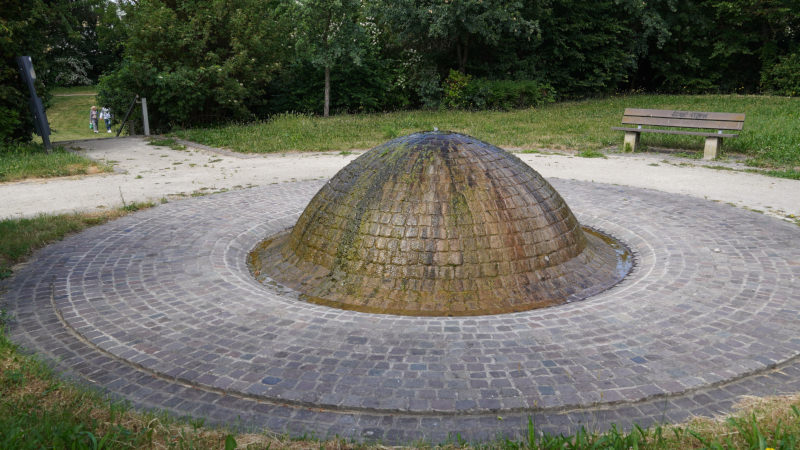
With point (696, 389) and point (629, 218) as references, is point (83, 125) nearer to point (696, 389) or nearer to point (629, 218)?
point (629, 218)

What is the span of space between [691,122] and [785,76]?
1977 cm

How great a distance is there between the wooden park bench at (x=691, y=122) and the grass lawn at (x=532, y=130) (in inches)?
31.6

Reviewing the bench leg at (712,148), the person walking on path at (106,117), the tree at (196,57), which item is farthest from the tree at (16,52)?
the bench leg at (712,148)

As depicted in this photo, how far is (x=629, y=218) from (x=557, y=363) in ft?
16.0

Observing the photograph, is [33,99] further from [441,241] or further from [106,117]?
[106,117]

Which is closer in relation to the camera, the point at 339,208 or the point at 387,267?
the point at 387,267

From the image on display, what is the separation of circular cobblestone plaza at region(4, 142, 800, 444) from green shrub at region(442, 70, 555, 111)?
1880cm

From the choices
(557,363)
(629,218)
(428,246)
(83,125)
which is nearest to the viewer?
(557,363)

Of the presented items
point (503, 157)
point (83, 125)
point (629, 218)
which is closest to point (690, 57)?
point (629, 218)

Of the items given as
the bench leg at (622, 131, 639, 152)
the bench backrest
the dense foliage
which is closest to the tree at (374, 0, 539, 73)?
the dense foliage

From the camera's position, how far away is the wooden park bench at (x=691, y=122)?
549 inches

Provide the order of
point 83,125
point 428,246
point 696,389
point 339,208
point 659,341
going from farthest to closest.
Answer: point 83,125, point 339,208, point 428,246, point 659,341, point 696,389

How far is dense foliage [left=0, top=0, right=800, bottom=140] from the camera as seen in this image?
20.3 m

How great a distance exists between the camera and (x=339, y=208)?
20.9 ft
